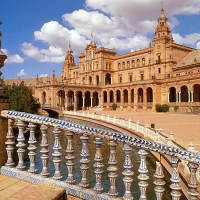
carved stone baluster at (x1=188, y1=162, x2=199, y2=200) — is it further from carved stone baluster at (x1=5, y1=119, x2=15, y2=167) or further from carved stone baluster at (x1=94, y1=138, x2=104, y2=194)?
carved stone baluster at (x1=5, y1=119, x2=15, y2=167)

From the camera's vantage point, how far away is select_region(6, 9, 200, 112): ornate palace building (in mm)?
43688

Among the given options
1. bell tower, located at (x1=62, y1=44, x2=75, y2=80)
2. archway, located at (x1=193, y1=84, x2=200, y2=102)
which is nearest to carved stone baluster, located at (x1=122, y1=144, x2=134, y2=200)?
archway, located at (x1=193, y1=84, x2=200, y2=102)

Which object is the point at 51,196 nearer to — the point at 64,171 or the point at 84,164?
the point at 84,164

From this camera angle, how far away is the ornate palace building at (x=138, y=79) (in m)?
43.7

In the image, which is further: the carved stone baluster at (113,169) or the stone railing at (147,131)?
the stone railing at (147,131)

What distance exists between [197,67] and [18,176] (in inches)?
1807

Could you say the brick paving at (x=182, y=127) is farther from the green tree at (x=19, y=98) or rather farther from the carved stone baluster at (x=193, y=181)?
the green tree at (x=19, y=98)

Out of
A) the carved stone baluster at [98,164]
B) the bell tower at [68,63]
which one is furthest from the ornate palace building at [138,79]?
the carved stone baluster at [98,164]

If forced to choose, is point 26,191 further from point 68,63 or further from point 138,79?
point 68,63

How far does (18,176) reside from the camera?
330cm

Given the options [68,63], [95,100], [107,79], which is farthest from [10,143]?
[68,63]

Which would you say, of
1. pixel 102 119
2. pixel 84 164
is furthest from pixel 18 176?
pixel 102 119

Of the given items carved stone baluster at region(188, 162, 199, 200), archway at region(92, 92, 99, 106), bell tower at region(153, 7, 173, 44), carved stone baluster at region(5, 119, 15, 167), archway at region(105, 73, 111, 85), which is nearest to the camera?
carved stone baluster at region(188, 162, 199, 200)

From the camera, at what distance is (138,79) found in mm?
58469
